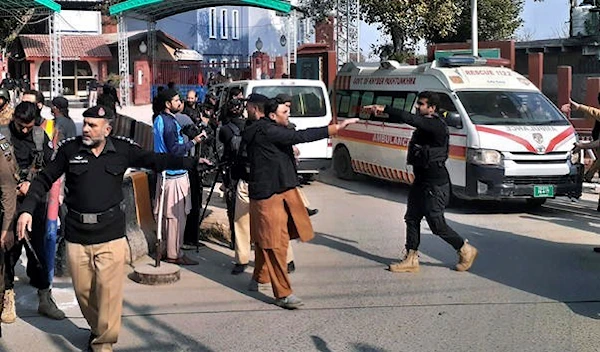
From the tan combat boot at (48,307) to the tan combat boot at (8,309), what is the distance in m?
0.22

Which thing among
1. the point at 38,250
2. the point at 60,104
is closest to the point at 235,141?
the point at 60,104

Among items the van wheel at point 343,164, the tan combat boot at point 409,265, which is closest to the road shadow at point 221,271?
the tan combat boot at point 409,265

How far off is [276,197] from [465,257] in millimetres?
2294

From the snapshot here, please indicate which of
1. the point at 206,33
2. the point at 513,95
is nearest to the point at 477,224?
the point at 513,95

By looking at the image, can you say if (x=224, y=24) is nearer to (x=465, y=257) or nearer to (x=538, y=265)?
(x=538, y=265)

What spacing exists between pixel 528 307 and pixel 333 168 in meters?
8.71

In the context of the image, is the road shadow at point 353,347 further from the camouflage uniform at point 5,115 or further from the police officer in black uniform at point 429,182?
the camouflage uniform at point 5,115

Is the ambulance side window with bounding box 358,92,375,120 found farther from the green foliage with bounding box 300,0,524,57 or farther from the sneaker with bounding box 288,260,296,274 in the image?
the green foliage with bounding box 300,0,524,57

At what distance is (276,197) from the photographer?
6535 mm

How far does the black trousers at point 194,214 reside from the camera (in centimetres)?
865

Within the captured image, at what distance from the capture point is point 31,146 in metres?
6.12

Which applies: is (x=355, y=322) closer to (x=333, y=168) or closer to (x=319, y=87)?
(x=319, y=87)

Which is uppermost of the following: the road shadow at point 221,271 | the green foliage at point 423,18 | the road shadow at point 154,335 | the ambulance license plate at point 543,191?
the green foliage at point 423,18

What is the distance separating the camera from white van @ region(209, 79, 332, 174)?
13.4m
